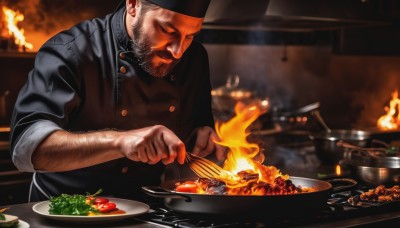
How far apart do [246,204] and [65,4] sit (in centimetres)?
381

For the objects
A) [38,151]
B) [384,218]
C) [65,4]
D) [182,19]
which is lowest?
[384,218]

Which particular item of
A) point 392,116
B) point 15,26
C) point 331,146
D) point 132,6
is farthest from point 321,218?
point 392,116

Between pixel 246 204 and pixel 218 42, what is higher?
pixel 218 42

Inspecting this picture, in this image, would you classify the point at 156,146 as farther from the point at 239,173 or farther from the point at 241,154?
the point at 241,154

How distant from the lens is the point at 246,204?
2197mm

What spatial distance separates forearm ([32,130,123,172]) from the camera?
7.95 ft

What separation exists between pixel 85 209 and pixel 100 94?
2.43 feet

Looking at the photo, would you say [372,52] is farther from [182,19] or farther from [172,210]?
[172,210]

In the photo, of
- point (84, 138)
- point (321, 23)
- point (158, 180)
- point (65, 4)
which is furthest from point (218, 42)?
point (84, 138)

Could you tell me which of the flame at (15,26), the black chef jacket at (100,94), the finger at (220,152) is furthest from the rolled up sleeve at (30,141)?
the flame at (15,26)

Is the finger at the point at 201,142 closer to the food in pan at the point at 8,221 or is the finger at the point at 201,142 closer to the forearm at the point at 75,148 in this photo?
the forearm at the point at 75,148

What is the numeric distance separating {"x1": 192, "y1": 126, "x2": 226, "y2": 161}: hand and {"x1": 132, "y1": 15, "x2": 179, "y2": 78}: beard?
0.36 meters

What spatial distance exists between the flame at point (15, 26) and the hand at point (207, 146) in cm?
279

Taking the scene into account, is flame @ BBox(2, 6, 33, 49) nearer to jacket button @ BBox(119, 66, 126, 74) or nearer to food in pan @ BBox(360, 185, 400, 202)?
jacket button @ BBox(119, 66, 126, 74)
